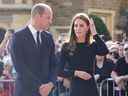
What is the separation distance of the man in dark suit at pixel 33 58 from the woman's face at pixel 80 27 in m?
0.60

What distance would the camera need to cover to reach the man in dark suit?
6191 mm

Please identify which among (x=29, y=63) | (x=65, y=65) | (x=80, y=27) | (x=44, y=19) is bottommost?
(x=65, y=65)

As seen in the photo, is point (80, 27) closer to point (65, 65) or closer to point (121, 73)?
point (65, 65)

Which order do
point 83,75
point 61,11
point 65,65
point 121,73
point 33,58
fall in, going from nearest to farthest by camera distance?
point 33,58 < point 83,75 < point 65,65 < point 121,73 < point 61,11

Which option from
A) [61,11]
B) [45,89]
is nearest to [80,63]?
[45,89]

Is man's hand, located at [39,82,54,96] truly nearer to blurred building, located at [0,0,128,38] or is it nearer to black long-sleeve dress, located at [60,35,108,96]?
black long-sleeve dress, located at [60,35,108,96]

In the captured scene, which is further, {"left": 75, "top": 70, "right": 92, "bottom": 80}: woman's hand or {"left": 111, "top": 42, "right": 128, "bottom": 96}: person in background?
{"left": 111, "top": 42, "right": 128, "bottom": 96}: person in background

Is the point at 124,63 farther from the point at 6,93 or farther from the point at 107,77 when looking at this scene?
the point at 6,93

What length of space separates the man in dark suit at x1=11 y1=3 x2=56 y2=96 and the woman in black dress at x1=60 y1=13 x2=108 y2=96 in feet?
1.68

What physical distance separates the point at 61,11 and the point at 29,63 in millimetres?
13423

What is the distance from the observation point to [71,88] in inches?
268

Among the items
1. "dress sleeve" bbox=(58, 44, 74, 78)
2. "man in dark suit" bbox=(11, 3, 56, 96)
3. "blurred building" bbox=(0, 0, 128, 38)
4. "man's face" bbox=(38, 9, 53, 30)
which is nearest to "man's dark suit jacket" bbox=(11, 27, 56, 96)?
"man in dark suit" bbox=(11, 3, 56, 96)

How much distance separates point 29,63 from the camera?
6.22 m

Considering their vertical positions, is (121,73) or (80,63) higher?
(80,63)
